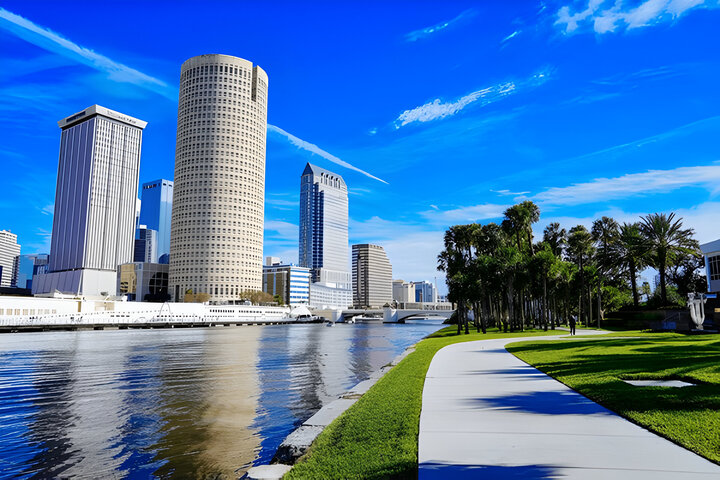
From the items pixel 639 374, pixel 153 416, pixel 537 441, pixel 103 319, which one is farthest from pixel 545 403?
pixel 103 319

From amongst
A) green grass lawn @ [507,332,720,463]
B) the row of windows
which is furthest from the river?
the row of windows

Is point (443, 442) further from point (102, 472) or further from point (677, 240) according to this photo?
point (677, 240)

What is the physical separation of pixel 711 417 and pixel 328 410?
341 inches

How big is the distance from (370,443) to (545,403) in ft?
18.4

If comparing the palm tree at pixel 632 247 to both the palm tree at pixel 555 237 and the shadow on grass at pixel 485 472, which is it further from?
the shadow on grass at pixel 485 472

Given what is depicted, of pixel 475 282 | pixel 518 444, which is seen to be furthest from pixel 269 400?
pixel 475 282

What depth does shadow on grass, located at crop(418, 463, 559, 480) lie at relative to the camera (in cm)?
700

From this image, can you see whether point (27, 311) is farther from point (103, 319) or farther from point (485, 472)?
point (485, 472)

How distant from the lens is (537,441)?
28.7 feet

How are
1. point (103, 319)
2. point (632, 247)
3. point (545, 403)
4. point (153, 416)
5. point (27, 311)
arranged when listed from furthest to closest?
point (103, 319) → point (27, 311) → point (632, 247) → point (153, 416) → point (545, 403)

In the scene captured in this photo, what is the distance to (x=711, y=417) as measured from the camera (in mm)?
10047

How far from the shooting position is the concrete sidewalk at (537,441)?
23.5ft

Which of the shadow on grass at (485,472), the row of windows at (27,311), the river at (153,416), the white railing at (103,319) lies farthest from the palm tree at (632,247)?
the row of windows at (27,311)

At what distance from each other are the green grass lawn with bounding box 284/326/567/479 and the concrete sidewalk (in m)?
0.32
